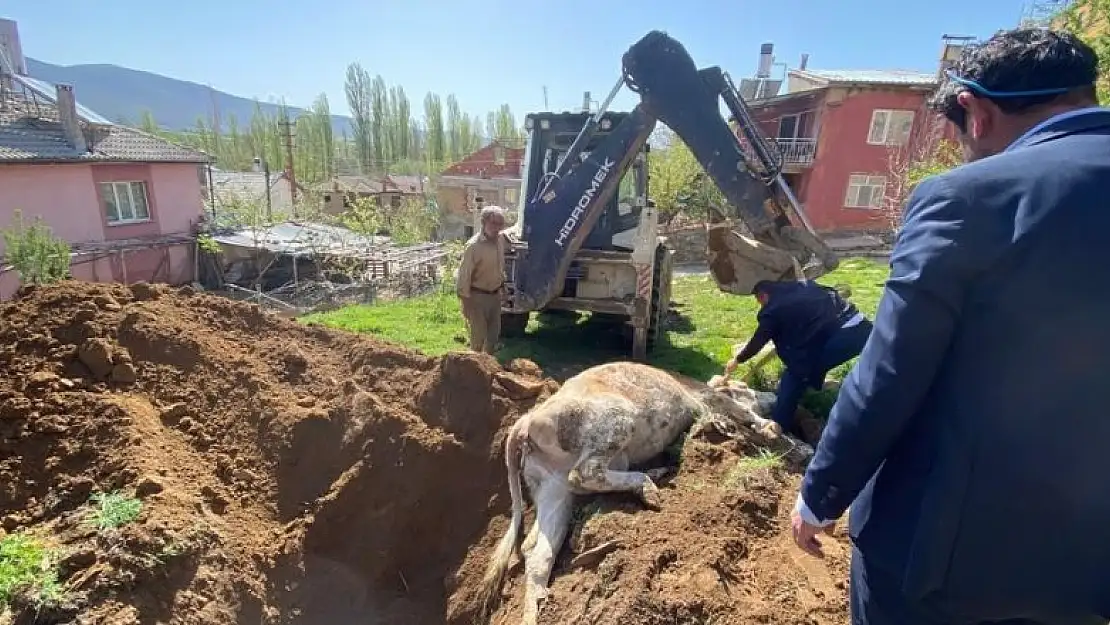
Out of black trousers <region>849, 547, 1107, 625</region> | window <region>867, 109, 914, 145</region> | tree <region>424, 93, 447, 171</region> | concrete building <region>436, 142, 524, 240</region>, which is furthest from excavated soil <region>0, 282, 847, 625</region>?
tree <region>424, 93, 447, 171</region>

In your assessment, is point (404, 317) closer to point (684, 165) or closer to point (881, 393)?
point (881, 393)

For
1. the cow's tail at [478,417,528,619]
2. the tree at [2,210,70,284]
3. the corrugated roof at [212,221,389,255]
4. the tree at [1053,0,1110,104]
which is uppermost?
the tree at [1053,0,1110,104]

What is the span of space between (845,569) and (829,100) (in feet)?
80.8

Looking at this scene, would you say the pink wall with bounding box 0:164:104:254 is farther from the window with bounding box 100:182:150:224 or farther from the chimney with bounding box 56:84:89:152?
the chimney with bounding box 56:84:89:152

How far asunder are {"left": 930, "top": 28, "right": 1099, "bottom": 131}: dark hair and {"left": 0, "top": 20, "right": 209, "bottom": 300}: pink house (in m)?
19.8

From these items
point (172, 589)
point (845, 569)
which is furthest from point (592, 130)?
point (172, 589)

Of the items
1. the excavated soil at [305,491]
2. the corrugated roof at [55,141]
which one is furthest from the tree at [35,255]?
the excavated soil at [305,491]

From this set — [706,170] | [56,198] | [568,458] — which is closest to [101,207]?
[56,198]

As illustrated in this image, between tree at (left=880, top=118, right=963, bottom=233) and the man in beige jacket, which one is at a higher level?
tree at (left=880, top=118, right=963, bottom=233)

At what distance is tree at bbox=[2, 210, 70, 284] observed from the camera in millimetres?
13641

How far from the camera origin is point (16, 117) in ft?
59.9

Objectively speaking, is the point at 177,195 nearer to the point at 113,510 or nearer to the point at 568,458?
the point at 113,510

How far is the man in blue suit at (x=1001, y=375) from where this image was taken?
1.32 m

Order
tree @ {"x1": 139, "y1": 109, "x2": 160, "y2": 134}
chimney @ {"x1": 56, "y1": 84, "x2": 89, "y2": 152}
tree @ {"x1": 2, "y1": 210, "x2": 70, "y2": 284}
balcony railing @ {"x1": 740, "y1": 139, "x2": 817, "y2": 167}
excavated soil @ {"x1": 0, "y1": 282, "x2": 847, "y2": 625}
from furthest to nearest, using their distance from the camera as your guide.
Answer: tree @ {"x1": 139, "y1": 109, "x2": 160, "y2": 134}, balcony railing @ {"x1": 740, "y1": 139, "x2": 817, "y2": 167}, chimney @ {"x1": 56, "y1": 84, "x2": 89, "y2": 152}, tree @ {"x1": 2, "y1": 210, "x2": 70, "y2": 284}, excavated soil @ {"x1": 0, "y1": 282, "x2": 847, "y2": 625}
